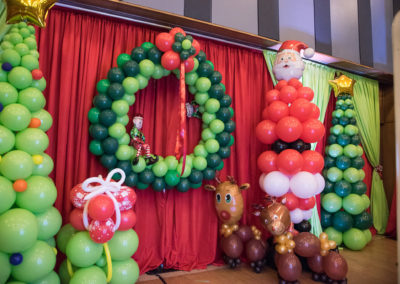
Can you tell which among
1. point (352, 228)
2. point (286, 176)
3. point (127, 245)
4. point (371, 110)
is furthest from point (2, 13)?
point (371, 110)

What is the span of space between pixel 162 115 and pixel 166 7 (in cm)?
110

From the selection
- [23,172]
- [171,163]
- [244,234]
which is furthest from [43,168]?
[244,234]

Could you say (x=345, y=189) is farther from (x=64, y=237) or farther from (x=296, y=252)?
(x=64, y=237)

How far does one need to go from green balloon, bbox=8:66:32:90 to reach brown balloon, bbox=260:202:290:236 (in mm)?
2205

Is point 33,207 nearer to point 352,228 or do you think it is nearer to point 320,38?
point 352,228

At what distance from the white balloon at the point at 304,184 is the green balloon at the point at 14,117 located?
7.65 ft

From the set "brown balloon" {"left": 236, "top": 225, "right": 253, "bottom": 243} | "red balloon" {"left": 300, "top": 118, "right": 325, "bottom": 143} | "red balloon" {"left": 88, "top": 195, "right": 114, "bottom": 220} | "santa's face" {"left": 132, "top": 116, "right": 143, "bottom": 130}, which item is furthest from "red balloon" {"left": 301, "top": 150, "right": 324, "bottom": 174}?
"red balloon" {"left": 88, "top": 195, "right": 114, "bottom": 220}

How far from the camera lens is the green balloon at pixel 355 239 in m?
3.39

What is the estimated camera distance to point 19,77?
185cm

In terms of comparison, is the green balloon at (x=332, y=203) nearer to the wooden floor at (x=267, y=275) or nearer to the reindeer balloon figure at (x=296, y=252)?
the wooden floor at (x=267, y=275)

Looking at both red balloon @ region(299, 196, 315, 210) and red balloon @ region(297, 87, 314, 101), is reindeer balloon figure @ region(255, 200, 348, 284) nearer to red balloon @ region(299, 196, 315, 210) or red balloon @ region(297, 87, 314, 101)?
red balloon @ region(299, 196, 315, 210)

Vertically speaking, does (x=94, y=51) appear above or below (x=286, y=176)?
above

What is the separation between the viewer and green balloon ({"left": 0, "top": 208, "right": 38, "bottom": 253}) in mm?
1571

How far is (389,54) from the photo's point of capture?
4.37 m
